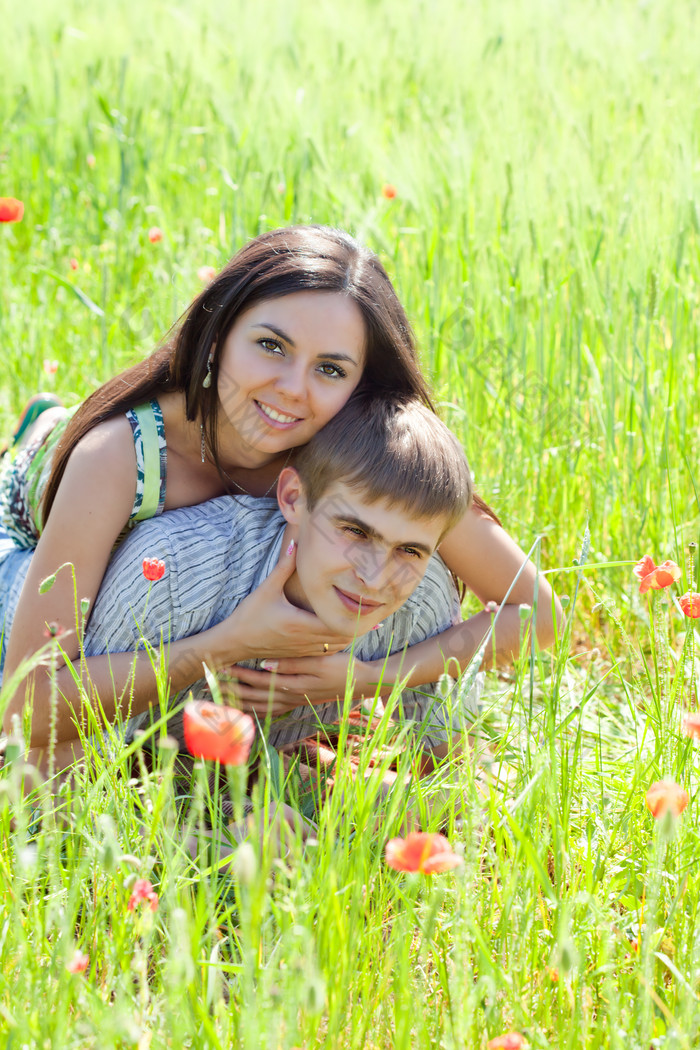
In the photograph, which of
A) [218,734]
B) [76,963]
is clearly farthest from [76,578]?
[218,734]

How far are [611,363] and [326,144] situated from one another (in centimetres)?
137

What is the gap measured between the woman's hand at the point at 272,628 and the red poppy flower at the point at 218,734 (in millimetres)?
731

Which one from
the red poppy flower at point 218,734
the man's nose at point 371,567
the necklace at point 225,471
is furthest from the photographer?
the necklace at point 225,471

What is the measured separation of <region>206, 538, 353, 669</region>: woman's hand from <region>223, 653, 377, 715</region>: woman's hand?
0.02 metres

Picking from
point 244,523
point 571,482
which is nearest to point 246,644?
point 244,523

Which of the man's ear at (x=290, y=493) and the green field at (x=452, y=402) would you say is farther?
the man's ear at (x=290, y=493)

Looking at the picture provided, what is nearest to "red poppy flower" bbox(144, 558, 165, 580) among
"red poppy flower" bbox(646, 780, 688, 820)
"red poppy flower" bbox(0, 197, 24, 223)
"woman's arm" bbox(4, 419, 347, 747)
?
"woman's arm" bbox(4, 419, 347, 747)

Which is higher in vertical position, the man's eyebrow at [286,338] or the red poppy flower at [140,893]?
the man's eyebrow at [286,338]

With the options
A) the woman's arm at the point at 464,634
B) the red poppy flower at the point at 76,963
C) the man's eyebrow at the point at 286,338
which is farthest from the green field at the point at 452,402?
the man's eyebrow at the point at 286,338

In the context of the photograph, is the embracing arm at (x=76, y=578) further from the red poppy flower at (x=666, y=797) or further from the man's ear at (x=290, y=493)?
the red poppy flower at (x=666, y=797)

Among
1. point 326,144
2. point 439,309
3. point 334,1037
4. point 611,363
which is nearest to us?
point 334,1037

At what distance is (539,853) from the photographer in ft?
3.37

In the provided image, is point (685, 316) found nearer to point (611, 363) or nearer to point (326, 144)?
point (611, 363)

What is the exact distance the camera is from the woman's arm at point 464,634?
1490mm
